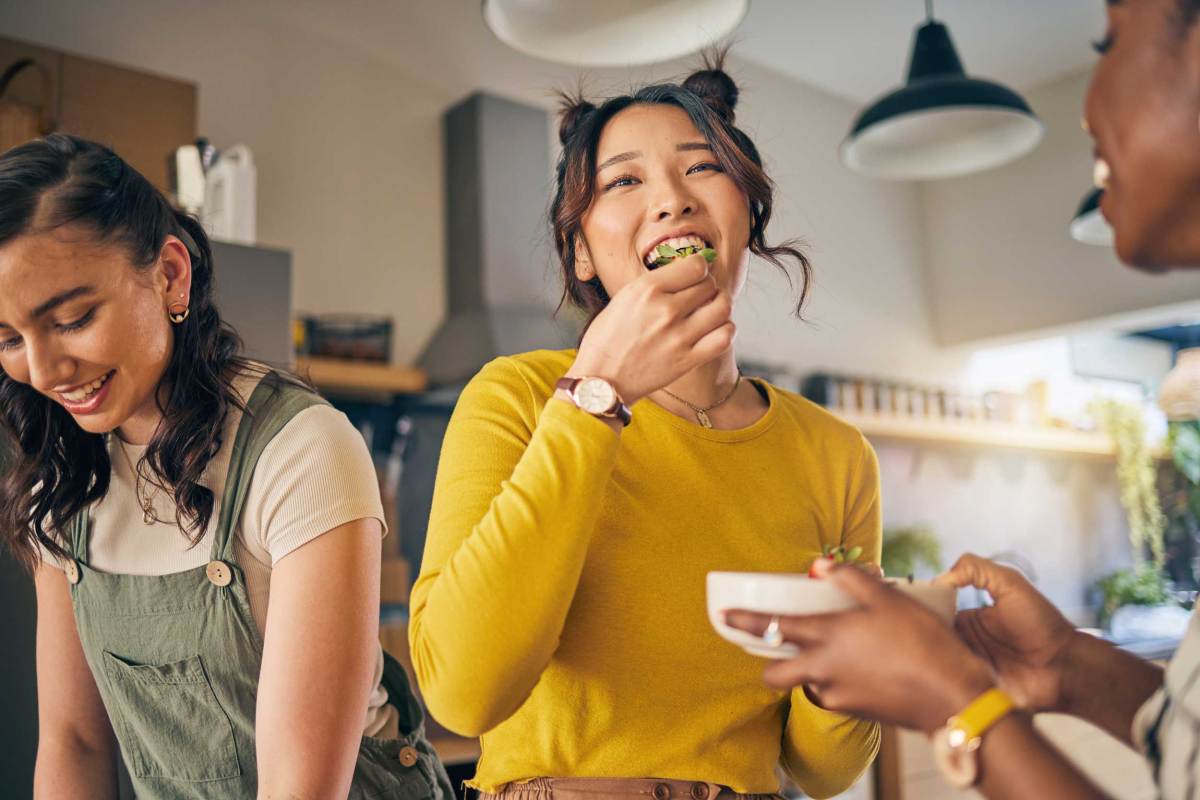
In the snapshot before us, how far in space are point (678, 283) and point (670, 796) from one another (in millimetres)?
507

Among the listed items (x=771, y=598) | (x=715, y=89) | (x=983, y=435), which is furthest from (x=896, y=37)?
(x=771, y=598)

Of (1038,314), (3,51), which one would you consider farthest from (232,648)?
(1038,314)

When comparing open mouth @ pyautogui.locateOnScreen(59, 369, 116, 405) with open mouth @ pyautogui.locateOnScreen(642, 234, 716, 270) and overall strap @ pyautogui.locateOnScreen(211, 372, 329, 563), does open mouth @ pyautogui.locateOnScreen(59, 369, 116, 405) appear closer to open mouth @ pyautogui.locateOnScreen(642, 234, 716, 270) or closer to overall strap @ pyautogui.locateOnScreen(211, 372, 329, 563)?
overall strap @ pyautogui.locateOnScreen(211, 372, 329, 563)

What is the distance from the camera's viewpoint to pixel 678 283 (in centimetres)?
101

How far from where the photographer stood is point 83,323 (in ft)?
3.78

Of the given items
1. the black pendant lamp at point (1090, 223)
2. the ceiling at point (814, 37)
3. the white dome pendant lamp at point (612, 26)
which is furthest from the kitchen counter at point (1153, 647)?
the white dome pendant lamp at point (612, 26)

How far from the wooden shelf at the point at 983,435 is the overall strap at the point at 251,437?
363 centimetres

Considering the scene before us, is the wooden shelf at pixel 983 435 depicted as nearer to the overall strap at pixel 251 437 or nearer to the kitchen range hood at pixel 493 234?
the kitchen range hood at pixel 493 234

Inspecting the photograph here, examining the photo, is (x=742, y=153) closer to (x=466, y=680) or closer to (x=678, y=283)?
(x=678, y=283)

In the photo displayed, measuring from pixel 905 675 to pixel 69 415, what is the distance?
3.67 feet

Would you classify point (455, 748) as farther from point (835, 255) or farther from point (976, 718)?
point (835, 255)

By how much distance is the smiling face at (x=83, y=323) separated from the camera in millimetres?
1123

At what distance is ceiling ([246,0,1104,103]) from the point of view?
156 inches

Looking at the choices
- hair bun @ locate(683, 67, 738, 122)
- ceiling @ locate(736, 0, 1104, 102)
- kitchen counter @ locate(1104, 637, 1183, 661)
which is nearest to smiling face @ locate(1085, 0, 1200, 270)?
hair bun @ locate(683, 67, 738, 122)
